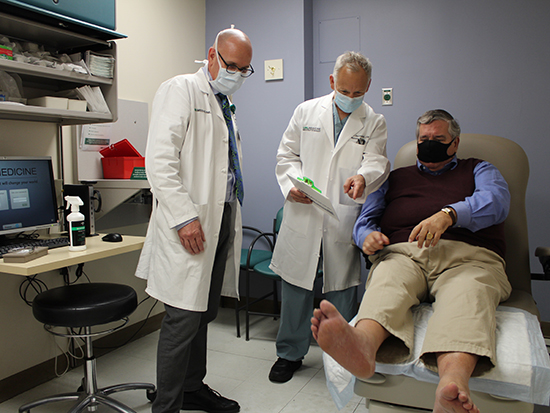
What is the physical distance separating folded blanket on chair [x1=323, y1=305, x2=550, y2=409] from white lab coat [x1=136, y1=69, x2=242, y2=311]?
1.93ft

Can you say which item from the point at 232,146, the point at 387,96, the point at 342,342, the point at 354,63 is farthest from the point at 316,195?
the point at 387,96

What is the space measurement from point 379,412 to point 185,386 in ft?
3.08

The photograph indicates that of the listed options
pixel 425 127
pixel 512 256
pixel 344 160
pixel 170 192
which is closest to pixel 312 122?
pixel 344 160

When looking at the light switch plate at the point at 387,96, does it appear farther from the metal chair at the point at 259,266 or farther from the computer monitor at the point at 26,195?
the computer monitor at the point at 26,195

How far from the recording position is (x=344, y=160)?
6.69 ft

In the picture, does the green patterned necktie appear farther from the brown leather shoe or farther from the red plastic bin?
the brown leather shoe

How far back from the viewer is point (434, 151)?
1.77 meters

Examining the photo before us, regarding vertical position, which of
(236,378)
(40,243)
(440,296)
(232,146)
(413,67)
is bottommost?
(236,378)

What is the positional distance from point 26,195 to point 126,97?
3.06ft

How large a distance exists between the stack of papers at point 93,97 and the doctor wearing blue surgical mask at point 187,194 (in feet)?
1.81

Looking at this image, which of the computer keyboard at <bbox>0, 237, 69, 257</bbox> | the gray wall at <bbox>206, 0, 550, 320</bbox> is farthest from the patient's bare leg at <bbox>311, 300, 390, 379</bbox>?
the gray wall at <bbox>206, 0, 550, 320</bbox>

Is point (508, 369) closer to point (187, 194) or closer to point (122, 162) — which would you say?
point (187, 194)

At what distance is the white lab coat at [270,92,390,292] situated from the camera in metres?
2.04

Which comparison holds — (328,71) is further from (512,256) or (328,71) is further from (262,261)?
(512,256)
